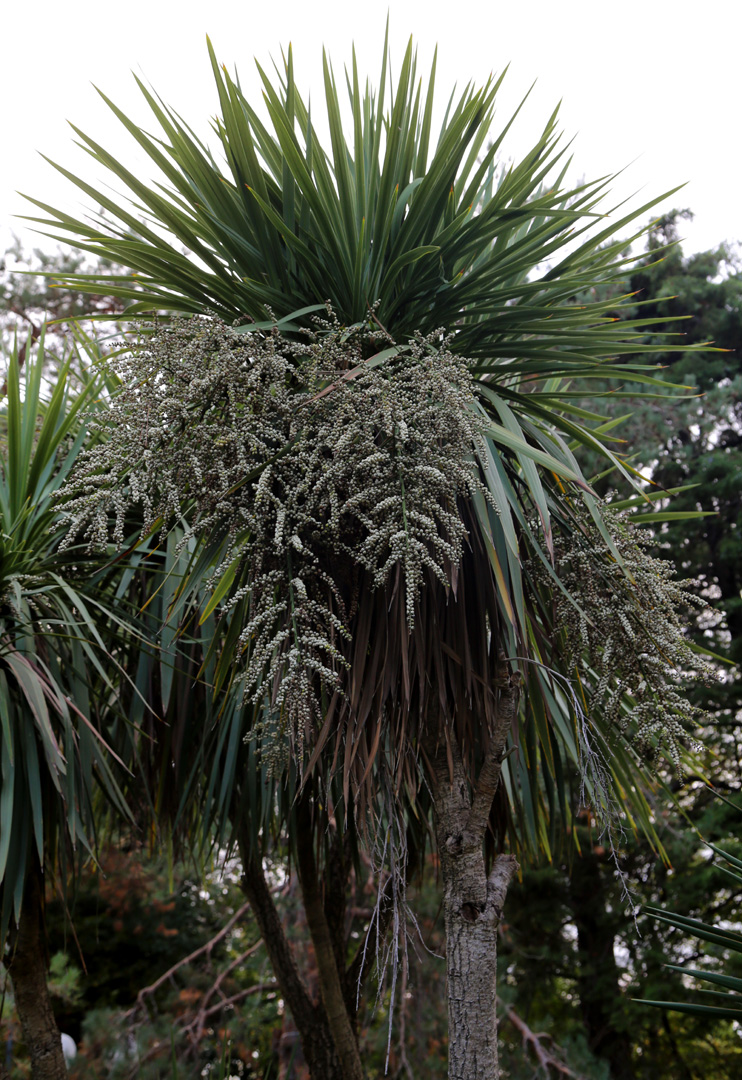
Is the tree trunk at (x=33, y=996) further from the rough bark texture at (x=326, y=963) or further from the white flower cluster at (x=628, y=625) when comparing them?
the white flower cluster at (x=628, y=625)

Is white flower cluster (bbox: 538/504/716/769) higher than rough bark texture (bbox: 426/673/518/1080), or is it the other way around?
white flower cluster (bbox: 538/504/716/769)

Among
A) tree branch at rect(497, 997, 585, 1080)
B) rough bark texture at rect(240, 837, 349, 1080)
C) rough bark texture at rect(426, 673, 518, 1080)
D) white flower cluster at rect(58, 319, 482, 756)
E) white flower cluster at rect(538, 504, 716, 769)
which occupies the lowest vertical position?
tree branch at rect(497, 997, 585, 1080)

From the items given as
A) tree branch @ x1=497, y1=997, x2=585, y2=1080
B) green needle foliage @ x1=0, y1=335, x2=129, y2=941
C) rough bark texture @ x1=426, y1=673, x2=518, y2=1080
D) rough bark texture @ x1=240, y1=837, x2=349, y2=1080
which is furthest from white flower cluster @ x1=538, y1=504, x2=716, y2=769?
tree branch @ x1=497, y1=997, x2=585, y2=1080

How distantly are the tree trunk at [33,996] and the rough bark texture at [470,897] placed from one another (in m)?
1.59

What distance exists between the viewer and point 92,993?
8.47 meters

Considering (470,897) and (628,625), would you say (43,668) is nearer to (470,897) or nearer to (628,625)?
(470,897)

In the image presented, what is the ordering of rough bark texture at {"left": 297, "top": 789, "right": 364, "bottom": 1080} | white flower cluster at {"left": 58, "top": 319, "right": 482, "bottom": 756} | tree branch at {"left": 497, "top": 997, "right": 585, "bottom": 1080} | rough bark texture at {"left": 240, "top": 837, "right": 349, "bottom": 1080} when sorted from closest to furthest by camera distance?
white flower cluster at {"left": 58, "top": 319, "right": 482, "bottom": 756} → rough bark texture at {"left": 297, "top": 789, "right": 364, "bottom": 1080} → rough bark texture at {"left": 240, "top": 837, "right": 349, "bottom": 1080} → tree branch at {"left": 497, "top": 997, "right": 585, "bottom": 1080}

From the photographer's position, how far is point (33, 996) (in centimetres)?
274

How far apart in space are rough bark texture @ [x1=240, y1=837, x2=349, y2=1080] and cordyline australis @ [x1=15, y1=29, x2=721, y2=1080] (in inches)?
63.2

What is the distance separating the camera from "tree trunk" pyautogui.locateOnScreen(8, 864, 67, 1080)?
8.89ft

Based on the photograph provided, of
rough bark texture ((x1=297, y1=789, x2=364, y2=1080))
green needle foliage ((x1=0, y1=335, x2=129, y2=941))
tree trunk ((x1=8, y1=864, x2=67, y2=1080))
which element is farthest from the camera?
rough bark texture ((x1=297, y1=789, x2=364, y2=1080))

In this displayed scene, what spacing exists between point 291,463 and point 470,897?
1156 mm

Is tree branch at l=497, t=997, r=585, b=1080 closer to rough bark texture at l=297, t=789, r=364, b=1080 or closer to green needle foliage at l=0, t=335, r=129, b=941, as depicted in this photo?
rough bark texture at l=297, t=789, r=364, b=1080

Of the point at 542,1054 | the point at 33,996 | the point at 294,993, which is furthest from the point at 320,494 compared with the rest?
the point at 542,1054
